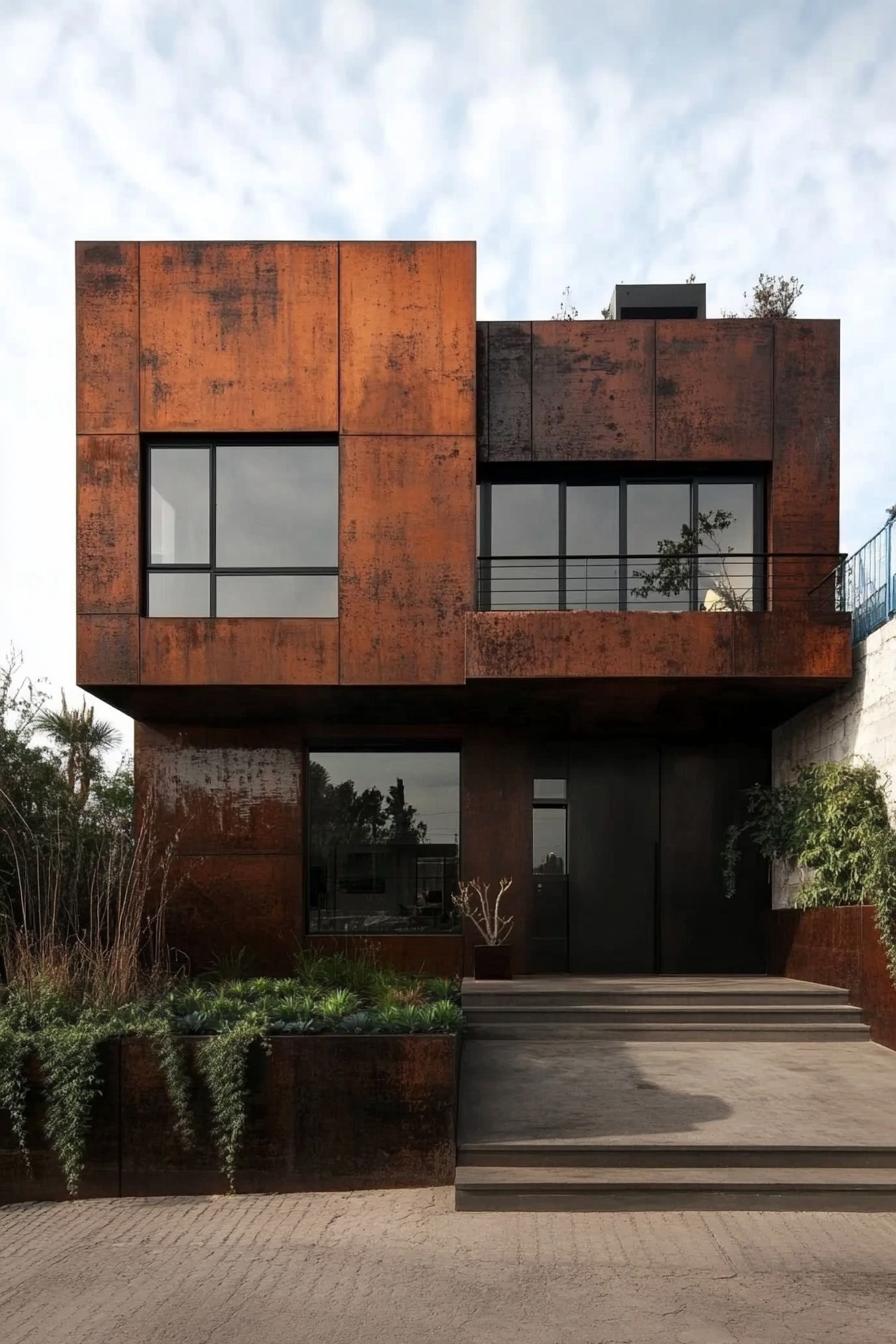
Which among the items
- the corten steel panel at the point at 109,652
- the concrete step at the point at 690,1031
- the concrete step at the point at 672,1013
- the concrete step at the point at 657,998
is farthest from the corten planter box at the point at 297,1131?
the corten steel panel at the point at 109,652

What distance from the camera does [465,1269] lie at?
18.5 ft

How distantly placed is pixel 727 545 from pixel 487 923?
5185 mm

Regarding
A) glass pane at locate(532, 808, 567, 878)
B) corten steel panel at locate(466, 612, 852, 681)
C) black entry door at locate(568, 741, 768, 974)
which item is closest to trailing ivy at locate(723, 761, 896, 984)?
black entry door at locate(568, 741, 768, 974)

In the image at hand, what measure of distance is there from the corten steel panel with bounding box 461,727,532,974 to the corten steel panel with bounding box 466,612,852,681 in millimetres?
2347

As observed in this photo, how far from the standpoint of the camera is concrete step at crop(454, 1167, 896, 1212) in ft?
21.4

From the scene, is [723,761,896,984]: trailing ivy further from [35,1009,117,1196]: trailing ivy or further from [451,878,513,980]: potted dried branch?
[35,1009,117,1196]: trailing ivy

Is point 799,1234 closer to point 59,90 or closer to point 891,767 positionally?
point 891,767

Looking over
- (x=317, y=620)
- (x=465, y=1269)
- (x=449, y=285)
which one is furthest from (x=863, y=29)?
(x=465, y=1269)

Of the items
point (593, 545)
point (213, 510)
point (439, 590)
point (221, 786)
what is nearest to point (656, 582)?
point (593, 545)

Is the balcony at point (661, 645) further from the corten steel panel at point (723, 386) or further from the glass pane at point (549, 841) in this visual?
the glass pane at point (549, 841)

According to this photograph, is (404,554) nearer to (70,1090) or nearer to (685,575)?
(685,575)

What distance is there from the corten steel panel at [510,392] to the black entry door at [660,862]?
369 cm

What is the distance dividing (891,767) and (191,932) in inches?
312

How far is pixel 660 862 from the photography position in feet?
45.0
